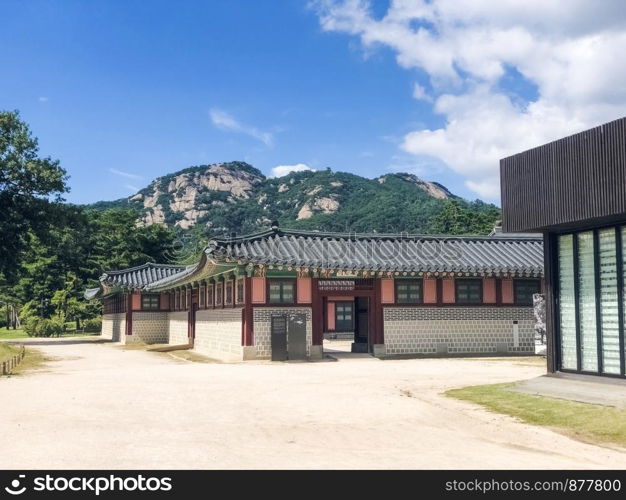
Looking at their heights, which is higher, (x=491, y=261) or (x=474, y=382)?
(x=491, y=261)

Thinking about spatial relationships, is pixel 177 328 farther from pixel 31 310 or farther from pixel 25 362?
pixel 31 310

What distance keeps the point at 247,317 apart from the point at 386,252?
797 centimetres

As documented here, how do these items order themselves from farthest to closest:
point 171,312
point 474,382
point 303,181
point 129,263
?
1. point 303,181
2. point 129,263
3. point 171,312
4. point 474,382

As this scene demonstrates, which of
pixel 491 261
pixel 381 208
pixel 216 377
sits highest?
pixel 381 208

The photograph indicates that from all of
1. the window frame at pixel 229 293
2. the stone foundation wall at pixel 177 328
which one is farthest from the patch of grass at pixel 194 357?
the stone foundation wall at pixel 177 328

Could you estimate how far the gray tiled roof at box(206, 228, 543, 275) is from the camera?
90.8 feet

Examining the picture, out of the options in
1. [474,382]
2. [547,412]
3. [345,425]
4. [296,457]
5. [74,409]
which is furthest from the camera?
[474,382]

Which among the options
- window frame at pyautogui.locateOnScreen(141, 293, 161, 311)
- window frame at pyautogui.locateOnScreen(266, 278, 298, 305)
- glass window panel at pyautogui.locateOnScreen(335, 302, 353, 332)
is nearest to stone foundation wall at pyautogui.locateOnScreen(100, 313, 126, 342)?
window frame at pyautogui.locateOnScreen(141, 293, 161, 311)

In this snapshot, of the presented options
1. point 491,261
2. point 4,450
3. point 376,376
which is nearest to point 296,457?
point 4,450

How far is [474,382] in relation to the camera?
18.6 meters

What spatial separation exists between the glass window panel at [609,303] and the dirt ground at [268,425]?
3.54 m

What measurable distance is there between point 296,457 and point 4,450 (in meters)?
4.01

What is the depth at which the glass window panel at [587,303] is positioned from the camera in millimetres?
15094
